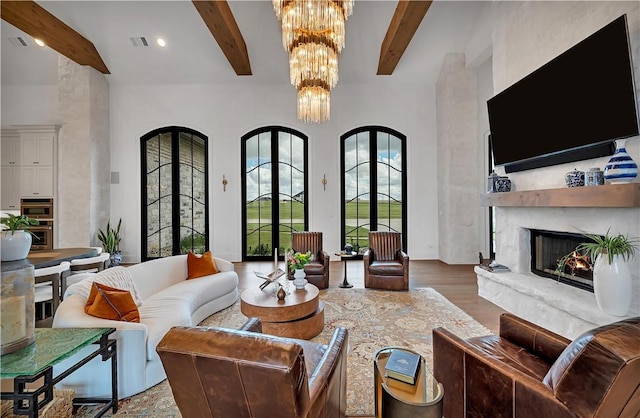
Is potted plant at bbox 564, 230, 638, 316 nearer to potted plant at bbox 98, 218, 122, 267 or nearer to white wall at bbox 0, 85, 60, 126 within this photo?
potted plant at bbox 98, 218, 122, 267

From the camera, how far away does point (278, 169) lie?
709cm

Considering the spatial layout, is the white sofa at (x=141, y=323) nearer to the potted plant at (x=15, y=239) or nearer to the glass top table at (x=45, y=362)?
the glass top table at (x=45, y=362)

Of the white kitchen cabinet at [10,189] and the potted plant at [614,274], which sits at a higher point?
the white kitchen cabinet at [10,189]

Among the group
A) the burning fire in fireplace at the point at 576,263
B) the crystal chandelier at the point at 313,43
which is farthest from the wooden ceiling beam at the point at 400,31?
the burning fire in fireplace at the point at 576,263

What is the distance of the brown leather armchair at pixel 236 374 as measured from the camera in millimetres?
1068

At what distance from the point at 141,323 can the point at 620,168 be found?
14.3 ft

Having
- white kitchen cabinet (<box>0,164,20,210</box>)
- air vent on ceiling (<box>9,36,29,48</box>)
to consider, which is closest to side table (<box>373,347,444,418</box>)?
white kitchen cabinet (<box>0,164,20,210</box>)

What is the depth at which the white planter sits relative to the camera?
2488 millimetres

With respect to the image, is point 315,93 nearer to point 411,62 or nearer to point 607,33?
point 607,33

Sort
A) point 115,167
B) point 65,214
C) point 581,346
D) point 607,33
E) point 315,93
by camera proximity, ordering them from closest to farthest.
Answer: point 581,346 → point 607,33 → point 315,93 → point 65,214 → point 115,167

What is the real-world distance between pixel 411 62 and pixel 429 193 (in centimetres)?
300

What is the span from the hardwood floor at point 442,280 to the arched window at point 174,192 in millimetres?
1650

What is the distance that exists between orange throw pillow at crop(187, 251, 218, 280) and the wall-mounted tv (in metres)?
4.44

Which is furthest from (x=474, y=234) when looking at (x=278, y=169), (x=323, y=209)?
(x=278, y=169)
